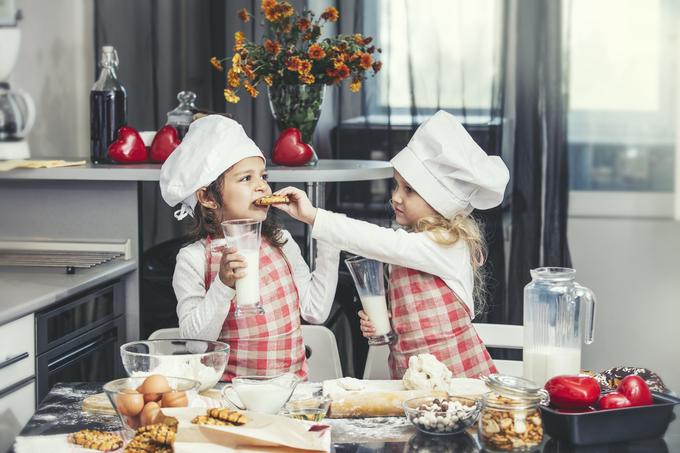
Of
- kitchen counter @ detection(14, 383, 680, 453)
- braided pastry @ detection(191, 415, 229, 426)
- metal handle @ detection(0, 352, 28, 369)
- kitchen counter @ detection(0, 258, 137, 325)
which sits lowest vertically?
metal handle @ detection(0, 352, 28, 369)

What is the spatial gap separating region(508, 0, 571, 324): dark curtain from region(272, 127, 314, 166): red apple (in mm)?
1123

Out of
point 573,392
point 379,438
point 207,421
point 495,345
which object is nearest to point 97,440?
point 207,421

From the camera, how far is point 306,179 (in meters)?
2.67

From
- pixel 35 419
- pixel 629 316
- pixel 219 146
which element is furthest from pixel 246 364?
pixel 629 316

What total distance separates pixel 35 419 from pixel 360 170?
1420 mm

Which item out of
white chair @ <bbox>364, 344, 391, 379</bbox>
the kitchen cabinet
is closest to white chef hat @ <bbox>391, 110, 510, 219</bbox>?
white chair @ <bbox>364, 344, 391, 379</bbox>

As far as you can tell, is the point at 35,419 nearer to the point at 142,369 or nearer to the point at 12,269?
the point at 142,369

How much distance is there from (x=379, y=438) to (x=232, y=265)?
505 millimetres

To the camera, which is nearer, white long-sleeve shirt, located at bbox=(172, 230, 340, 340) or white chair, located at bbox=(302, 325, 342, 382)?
white long-sleeve shirt, located at bbox=(172, 230, 340, 340)

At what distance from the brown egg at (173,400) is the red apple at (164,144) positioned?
57.2 inches

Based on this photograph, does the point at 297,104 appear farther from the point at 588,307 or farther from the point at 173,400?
the point at 173,400

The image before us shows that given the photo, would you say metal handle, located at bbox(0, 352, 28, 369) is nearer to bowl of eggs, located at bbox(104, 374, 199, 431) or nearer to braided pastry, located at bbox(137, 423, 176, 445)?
bowl of eggs, located at bbox(104, 374, 199, 431)

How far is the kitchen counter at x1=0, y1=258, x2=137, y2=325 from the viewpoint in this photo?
2.11m

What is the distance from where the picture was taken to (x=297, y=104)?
284 cm
